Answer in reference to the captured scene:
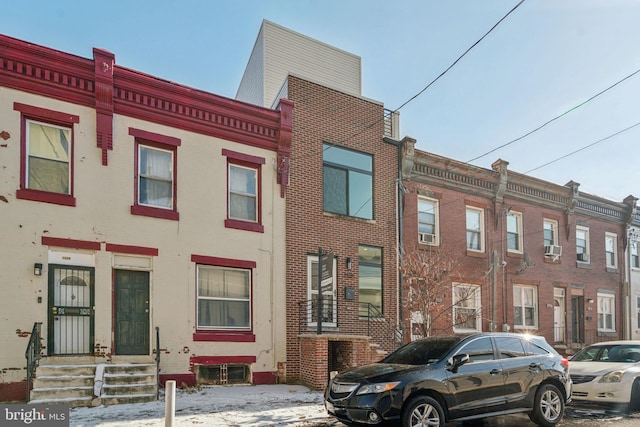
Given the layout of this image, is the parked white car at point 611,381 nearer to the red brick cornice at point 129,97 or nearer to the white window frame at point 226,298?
the white window frame at point 226,298

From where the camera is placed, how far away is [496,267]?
787 inches

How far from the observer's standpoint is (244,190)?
1497 centimetres

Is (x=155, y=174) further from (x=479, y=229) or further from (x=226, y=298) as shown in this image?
(x=479, y=229)

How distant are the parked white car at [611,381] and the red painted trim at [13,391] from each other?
37.5 ft

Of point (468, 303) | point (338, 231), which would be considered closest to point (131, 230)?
point (338, 231)

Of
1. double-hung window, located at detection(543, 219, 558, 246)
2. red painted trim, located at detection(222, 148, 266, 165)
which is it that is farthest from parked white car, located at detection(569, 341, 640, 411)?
double-hung window, located at detection(543, 219, 558, 246)

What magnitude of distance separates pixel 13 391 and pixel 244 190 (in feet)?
23.4

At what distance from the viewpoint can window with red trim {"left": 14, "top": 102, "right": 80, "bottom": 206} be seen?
466 inches

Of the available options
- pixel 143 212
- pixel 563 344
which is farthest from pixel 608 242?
pixel 143 212

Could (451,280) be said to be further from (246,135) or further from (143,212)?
(143,212)

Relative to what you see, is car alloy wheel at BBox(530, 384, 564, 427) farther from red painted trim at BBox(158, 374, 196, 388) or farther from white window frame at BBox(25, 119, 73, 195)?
white window frame at BBox(25, 119, 73, 195)

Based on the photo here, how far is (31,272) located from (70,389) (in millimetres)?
2618

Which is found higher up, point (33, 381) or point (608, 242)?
point (608, 242)

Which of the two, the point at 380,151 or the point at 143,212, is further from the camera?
the point at 380,151
